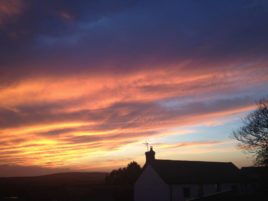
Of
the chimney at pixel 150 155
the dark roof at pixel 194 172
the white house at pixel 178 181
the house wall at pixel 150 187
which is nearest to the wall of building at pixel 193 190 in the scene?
the white house at pixel 178 181

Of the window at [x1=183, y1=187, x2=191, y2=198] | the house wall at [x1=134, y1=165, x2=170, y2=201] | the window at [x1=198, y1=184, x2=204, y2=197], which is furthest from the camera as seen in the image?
the window at [x1=198, y1=184, x2=204, y2=197]

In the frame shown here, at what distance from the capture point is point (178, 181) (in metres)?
45.9

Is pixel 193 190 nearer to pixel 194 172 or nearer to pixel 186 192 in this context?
pixel 186 192

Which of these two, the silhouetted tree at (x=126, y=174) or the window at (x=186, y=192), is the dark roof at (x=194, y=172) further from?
the silhouetted tree at (x=126, y=174)

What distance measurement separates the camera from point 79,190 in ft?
210

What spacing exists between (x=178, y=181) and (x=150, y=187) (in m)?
4.17

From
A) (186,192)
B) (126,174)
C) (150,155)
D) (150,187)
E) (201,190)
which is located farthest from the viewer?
(126,174)

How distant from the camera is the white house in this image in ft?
149

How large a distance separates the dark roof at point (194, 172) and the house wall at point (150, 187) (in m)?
0.88

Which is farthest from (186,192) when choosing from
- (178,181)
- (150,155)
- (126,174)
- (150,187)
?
(126,174)

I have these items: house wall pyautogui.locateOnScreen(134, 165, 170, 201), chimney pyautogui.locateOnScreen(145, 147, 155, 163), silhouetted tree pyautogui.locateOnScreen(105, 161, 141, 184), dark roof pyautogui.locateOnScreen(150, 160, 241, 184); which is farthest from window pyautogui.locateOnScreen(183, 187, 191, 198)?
silhouetted tree pyautogui.locateOnScreen(105, 161, 141, 184)

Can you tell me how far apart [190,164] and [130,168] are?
1374cm

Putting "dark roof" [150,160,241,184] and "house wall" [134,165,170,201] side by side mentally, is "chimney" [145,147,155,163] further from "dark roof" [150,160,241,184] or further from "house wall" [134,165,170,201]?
"house wall" [134,165,170,201]

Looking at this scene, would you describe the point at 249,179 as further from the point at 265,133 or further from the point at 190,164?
the point at 265,133
